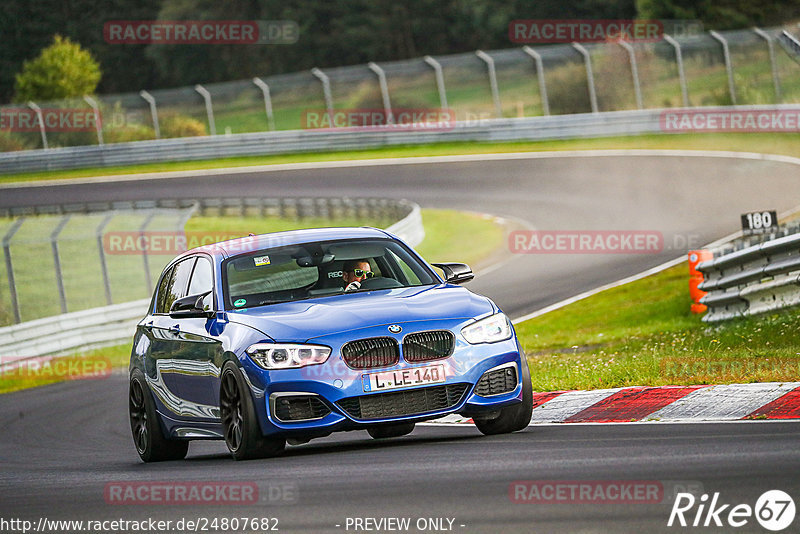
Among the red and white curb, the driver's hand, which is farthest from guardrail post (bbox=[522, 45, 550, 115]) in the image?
the driver's hand

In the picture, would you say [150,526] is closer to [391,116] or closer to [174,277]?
[174,277]

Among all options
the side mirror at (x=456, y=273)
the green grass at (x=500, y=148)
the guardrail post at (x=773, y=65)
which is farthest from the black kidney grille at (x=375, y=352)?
the guardrail post at (x=773, y=65)

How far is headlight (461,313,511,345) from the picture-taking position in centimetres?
871

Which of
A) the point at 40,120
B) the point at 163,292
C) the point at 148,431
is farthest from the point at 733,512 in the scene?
the point at 40,120

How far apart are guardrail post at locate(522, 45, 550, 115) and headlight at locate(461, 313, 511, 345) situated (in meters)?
35.1

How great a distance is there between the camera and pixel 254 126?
49656 millimetres

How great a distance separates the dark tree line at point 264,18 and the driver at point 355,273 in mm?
73991

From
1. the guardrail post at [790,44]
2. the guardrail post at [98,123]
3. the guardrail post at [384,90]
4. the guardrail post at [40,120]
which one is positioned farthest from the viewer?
the guardrail post at [40,120]

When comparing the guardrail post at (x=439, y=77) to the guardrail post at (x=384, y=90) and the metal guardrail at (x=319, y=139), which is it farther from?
the metal guardrail at (x=319, y=139)

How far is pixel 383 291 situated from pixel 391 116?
38975 mm

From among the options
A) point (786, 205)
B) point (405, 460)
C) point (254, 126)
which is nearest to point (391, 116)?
point (254, 126)

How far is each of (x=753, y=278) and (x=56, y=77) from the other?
63.9 m

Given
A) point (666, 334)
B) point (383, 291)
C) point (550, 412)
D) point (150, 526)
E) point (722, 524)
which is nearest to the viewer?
point (722, 524)

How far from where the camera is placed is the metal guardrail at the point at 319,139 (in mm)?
41500
